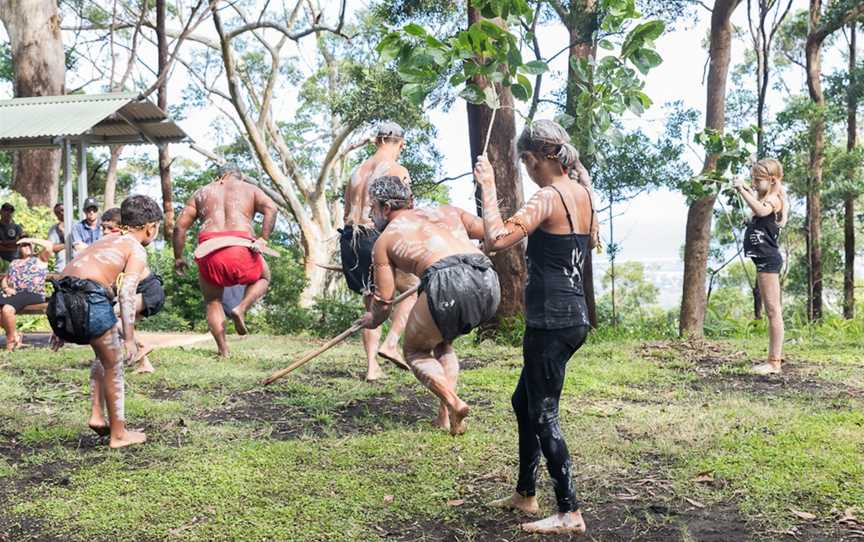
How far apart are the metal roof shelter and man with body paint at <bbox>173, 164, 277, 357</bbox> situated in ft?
7.22

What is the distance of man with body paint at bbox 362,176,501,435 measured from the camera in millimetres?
4352

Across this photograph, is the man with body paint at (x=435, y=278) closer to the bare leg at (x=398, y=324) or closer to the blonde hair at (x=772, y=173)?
the bare leg at (x=398, y=324)

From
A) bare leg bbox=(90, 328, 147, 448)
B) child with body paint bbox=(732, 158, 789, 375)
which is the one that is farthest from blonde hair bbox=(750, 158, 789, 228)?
bare leg bbox=(90, 328, 147, 448)

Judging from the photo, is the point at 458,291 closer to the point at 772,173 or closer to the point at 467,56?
the point at 467,56

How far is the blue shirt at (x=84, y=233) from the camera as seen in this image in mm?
9086

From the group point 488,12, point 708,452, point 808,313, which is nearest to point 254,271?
point 488,12

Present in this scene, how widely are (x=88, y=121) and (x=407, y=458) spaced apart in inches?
252

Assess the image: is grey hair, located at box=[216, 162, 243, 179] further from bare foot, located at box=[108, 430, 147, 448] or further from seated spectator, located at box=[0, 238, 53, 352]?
bare foot, located at box=[108, 430, 147, 448]

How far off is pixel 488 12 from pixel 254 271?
341 centimetres

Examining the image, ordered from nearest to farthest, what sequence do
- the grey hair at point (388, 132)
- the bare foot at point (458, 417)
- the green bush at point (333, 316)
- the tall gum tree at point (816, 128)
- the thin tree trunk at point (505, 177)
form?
the bare foot at point (458, 417), the grey hair at point (388, 132), the thin tree trunk at point (505, 177), the green bush at point (333, 316), the tall gum tree at point (816, 128)

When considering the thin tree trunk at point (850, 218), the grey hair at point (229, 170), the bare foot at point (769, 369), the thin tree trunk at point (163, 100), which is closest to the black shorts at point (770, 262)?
the bare foot at point (769, 369)

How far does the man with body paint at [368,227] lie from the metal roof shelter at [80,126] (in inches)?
152

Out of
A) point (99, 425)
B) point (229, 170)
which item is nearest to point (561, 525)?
point (99, 425)

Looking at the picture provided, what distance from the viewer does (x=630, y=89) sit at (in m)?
4.81
